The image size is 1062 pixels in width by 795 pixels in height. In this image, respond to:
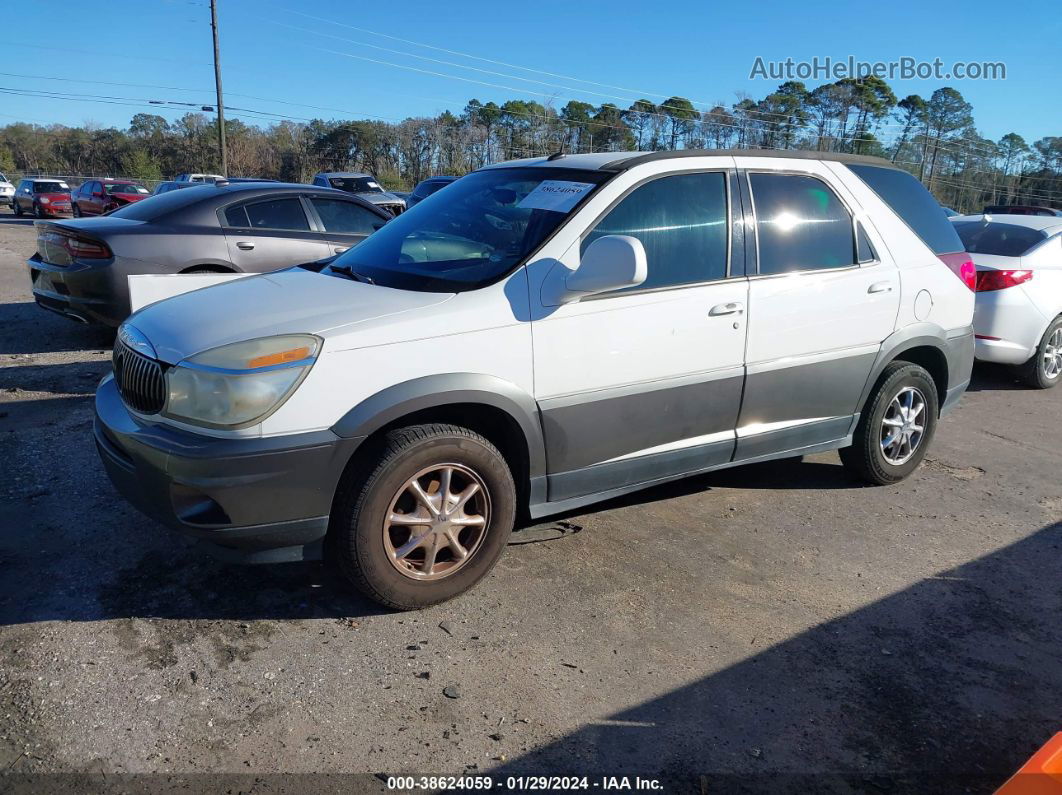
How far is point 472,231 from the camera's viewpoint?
397cm

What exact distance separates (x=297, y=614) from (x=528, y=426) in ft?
Answer: 4.13

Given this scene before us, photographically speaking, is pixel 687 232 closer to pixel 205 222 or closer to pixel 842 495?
pixel 842 495

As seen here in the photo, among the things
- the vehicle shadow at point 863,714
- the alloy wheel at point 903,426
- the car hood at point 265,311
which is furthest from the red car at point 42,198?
the vehicle shadow at point 863,714

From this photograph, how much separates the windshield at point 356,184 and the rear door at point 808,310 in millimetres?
23294

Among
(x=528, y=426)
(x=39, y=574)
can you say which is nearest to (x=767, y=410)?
(x=528, y=426)

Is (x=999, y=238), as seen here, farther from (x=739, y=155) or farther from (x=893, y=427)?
(x=739, y=155)

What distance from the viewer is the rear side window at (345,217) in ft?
26.7

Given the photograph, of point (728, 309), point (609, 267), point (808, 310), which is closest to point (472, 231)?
point (609, 267)

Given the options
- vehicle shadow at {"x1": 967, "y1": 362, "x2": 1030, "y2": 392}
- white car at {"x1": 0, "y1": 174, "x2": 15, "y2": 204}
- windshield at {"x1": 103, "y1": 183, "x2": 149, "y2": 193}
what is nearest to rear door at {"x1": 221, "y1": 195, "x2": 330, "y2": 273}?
vehicle shadow at {"x1": 967, "y1": 362, "x2": 1030, "y2": 392}

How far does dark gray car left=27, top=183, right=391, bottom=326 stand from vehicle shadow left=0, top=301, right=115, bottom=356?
551mm

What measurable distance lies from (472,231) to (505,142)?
42.6m

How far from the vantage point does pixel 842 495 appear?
194 inches

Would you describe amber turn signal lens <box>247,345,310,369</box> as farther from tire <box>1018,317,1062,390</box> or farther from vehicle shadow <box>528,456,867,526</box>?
tire <box>1018,317,1062,390</box>

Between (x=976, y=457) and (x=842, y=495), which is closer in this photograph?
(x=842, y=495)
